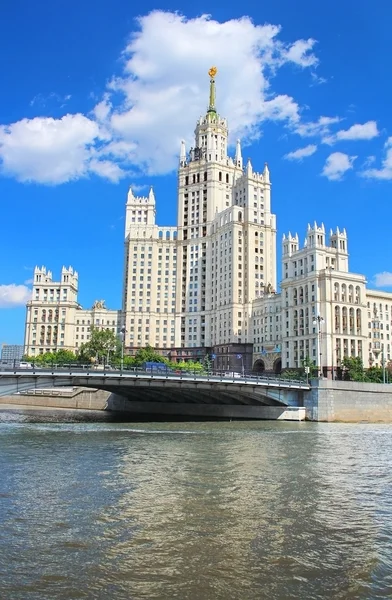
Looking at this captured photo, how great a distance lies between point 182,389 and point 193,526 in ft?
193

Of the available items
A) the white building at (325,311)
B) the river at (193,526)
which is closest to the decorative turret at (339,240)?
the white building at (325,311)

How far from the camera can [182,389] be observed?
81.0 m

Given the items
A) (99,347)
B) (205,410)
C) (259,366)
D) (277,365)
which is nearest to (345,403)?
(205,410)

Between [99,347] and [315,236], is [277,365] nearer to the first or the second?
[315,236]

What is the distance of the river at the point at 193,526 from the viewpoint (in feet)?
53.0

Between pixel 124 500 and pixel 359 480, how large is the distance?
14897mm

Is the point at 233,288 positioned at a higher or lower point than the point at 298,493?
higher

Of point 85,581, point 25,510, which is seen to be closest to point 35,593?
point 85,581

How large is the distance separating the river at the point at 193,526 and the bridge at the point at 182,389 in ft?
77.7

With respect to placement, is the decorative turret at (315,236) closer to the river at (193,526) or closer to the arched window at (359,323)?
the arched window at (359,323)

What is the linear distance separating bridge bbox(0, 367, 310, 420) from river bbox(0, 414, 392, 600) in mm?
23673

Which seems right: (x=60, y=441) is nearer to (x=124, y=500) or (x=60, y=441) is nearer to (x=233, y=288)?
(x=124, y=500)

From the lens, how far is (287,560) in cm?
1822

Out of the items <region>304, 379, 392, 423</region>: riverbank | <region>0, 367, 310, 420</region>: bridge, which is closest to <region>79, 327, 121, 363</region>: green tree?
<region>0, 367, 310, 420</region>: bridge
